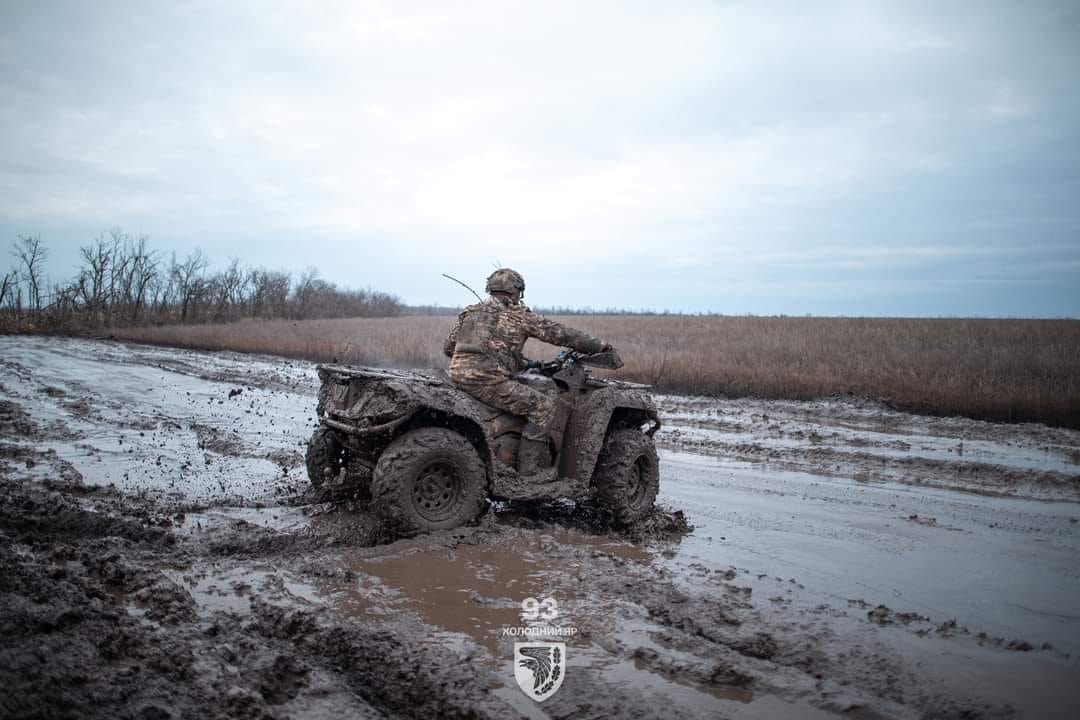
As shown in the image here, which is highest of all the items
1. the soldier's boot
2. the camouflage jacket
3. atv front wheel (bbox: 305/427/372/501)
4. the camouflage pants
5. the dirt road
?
the camouflage jacket

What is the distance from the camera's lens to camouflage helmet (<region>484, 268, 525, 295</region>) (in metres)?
6.55

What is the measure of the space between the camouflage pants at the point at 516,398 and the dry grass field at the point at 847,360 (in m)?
8.08

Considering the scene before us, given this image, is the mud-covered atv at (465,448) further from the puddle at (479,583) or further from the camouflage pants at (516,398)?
the puddle at (479,583)

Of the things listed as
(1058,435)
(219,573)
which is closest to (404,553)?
(219,573)

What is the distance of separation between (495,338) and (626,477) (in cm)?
172

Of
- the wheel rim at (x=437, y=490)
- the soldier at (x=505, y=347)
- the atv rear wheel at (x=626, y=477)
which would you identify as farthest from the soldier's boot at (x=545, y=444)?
the wheel rim at (x=437, y=490)

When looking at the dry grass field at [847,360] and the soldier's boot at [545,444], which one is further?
the dry grass field at [847,360]

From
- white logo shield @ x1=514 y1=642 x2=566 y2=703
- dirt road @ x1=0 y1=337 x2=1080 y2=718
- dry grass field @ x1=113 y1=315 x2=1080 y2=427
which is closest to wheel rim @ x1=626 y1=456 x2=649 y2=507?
dirt road @ x1=0 y1=337 x2=1080 y2=718

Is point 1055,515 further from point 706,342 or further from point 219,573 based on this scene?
point 706,342

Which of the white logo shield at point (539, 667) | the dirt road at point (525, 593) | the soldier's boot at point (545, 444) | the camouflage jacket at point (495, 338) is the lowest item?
the white logo shield at point (539, 667)

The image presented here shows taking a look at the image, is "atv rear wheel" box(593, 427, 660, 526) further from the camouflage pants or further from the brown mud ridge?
the camouflage pants

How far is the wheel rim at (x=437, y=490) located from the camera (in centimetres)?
588

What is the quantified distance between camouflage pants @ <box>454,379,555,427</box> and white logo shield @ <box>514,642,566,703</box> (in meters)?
2.46

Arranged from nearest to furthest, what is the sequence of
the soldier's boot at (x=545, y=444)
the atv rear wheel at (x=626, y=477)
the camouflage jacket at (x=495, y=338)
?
the camouflage jacket at (x=495, y=338), the soldier's boot at (x=545, y=444), the atv rear wheel at (x=626, y=477)
